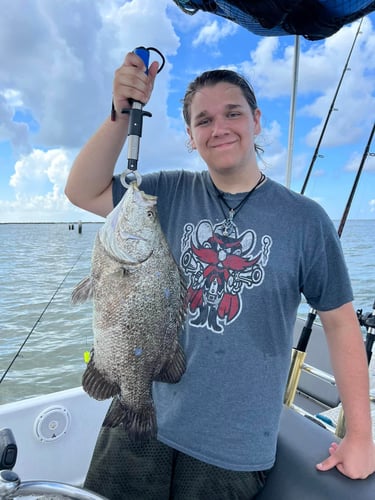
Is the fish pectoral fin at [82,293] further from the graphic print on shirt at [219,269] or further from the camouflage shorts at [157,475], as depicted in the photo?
the camouflage shorts at [157,475]

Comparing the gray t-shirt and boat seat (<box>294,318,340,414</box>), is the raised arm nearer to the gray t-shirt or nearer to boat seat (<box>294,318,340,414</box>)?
the gray t-shirt

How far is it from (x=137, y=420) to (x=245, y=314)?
55cm

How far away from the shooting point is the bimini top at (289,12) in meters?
1.63

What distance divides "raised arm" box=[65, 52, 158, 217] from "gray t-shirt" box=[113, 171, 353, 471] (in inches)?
3.6

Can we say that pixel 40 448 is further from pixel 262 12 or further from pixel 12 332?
pixel 12 332

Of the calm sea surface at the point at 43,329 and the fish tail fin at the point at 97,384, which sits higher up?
the fish tail fin at the point at 97,384

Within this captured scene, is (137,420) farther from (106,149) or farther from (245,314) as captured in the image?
(106,149)

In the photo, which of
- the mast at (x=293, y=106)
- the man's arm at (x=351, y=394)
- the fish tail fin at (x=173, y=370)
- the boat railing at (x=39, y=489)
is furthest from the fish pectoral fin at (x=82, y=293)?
the mast at (x=293, y=106)

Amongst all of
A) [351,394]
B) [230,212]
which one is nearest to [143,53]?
[230,212]

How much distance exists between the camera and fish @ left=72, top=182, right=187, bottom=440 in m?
1.39

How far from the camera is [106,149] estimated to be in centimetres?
153

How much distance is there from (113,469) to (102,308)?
75 cm

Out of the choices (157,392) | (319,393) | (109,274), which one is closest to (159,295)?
(109,274)

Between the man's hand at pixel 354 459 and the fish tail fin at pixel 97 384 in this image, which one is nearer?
the fish tail fin at pixel 97 384
